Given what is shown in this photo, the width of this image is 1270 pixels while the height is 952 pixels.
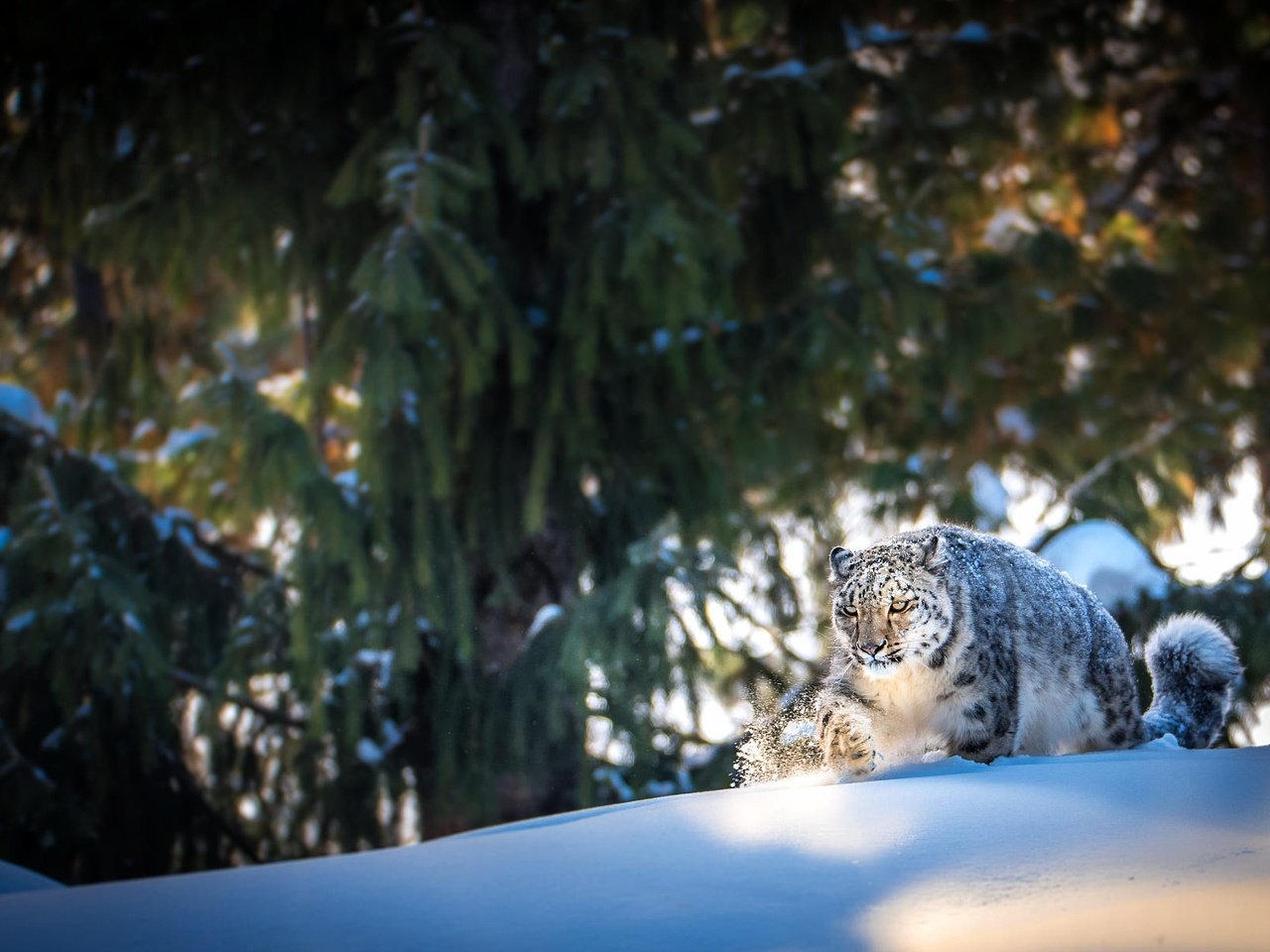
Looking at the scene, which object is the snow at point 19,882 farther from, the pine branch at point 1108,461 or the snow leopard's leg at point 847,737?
the pine branch at point 1108,461

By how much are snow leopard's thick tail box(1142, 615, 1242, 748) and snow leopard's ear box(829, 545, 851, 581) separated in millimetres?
1239

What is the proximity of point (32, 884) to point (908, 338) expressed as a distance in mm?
5550

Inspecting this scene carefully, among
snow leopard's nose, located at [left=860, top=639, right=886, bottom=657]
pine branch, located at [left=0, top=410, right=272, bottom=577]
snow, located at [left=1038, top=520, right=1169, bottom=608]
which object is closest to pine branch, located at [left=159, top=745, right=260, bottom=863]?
pine branch, located at [left=0, top=410, right=272, bottom=577]

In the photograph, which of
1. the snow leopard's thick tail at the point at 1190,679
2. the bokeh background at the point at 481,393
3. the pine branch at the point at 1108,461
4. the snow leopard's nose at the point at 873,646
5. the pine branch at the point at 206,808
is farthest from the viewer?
the pine branch at the point at 206,808

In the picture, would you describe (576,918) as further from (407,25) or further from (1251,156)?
(1251,156)

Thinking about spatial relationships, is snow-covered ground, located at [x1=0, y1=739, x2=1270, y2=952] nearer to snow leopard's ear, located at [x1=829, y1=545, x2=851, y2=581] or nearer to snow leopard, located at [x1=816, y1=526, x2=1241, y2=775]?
snow leopard, located at [x1=816, y1=526, x2=1241, y2=775]

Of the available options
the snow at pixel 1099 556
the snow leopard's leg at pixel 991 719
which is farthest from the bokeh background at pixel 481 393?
the snow leopard's leg at pixel 991 719

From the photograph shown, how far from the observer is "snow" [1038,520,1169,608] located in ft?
17.6

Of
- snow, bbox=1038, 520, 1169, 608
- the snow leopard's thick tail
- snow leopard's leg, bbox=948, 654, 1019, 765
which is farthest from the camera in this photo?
snow, bbox=1038, 520, 1169, 608

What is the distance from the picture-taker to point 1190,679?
150 inches

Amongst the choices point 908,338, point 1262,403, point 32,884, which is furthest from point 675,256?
point 1262,403

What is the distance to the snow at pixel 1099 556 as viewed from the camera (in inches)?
211

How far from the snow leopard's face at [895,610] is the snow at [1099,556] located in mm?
2324

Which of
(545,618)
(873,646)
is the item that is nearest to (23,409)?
(545,618)
